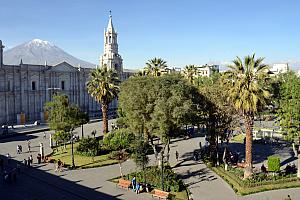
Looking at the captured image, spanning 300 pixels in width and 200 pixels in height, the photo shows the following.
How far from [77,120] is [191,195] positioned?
52.5ft

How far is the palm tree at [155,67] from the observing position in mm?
44781

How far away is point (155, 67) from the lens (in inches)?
1770

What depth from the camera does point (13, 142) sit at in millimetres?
47031

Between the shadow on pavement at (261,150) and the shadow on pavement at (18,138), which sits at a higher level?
the shadow on pavement at (18,138)

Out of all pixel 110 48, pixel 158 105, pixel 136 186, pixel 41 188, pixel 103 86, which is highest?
pixel 110 48

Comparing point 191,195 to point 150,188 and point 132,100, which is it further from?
point 132,100

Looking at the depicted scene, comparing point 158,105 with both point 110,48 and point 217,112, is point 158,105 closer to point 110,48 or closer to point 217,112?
point 217,112

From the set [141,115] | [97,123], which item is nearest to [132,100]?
[141,115]

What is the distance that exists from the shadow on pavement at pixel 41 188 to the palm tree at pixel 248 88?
11414 mm

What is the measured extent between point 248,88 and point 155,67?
20.0m

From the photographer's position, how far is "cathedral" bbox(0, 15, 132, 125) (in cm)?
6469

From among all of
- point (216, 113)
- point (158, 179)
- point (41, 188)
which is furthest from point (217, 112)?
point (41, 188)

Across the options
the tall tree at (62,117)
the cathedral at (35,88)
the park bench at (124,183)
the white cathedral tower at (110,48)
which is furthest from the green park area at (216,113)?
the white cathedral tower at (110,48)

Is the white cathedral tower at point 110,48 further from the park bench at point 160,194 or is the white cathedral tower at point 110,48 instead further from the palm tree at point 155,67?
the park bench at point 160,194
